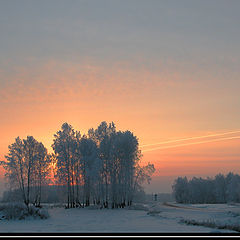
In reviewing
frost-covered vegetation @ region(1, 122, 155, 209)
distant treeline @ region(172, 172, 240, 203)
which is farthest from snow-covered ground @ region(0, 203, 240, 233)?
distant treeline @ region(172, 172, 240, 203)

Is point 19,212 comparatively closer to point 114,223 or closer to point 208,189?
point 114,223

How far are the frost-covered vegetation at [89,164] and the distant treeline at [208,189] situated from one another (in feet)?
245

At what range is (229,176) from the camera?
454ft

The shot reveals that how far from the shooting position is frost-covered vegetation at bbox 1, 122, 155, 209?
5581 centimetres

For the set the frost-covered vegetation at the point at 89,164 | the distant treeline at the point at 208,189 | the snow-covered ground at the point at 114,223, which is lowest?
the distant treeline at the point at 208,189

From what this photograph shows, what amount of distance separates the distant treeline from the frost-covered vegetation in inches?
2940

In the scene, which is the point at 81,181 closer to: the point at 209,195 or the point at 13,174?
the point at 13,174

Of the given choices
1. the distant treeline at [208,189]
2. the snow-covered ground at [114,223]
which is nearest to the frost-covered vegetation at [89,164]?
the snow-covered ground at [114,223]

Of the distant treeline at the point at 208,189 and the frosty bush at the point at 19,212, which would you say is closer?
the frosty bush at the point at 19,212

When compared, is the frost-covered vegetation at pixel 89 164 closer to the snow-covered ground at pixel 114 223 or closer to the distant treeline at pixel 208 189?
the snow-covered ground at pixel 114 223

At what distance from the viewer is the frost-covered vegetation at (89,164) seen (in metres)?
55.8

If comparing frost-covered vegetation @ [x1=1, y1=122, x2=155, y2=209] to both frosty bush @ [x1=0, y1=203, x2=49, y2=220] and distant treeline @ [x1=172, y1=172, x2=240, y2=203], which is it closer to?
frosty bush @ [x1=0, y1=203, x2=49, y2=220]

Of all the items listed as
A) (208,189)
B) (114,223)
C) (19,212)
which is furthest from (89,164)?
(208,189)

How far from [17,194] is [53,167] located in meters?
14.7
